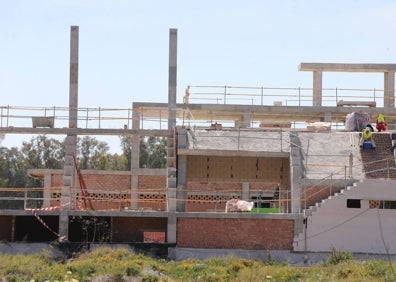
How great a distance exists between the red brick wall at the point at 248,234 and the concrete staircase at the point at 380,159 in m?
4.10

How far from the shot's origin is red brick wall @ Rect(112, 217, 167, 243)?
33.1m

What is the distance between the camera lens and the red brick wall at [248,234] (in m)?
30.8

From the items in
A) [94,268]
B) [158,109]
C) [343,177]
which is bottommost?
[94,268]

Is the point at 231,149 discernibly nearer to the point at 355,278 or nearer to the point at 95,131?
the point at 95,131

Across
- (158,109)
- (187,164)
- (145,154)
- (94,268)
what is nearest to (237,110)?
(158,109)

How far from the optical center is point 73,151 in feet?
112

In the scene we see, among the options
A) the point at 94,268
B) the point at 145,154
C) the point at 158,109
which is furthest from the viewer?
the point at 145,154

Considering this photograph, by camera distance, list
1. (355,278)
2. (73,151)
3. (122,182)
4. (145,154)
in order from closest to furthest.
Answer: (355,278) < (73,151) < (122,182) < (145,154)

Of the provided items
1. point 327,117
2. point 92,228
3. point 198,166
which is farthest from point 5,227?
point 327,117

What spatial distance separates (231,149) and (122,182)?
34.9 ft

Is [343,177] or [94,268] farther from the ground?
[343,177]

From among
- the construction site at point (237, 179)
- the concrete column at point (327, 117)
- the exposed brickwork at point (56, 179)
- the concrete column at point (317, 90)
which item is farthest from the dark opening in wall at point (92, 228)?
the concrete column at point (317, 90)

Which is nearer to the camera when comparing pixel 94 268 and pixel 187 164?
pixel 94 268

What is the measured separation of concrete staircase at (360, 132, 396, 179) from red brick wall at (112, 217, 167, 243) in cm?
757
